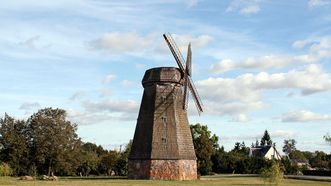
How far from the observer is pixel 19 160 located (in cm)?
6194

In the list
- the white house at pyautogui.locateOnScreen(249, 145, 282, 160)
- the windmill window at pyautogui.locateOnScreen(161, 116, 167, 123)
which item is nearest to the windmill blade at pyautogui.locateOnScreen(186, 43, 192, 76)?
the windmill window at pyautogui.locateOnScreen(161, 116, 167, 123)

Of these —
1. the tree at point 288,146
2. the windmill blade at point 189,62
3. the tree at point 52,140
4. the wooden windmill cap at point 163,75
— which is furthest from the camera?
the tree at point 288,146

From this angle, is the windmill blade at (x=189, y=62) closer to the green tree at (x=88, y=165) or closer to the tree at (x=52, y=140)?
the tree at (x=52, y=140)

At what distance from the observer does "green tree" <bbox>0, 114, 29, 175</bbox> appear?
201ft

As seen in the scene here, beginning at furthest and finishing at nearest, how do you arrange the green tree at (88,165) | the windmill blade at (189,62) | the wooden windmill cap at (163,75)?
the green tree at (88,165) < the windmill blade at (189,62) < the wooden windmill cap at (163,75)

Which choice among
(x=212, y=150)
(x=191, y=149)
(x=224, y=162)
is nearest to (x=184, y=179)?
(x=191, y=149)

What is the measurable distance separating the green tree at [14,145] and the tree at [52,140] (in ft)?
3.46

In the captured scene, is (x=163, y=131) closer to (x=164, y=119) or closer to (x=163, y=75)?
(x=164, y=119)

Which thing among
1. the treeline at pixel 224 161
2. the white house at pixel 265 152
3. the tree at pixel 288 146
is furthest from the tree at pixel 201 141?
the tree at pixel 288 146

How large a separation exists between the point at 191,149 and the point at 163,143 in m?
3.65

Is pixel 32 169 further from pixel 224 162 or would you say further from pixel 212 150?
pixel 224 162

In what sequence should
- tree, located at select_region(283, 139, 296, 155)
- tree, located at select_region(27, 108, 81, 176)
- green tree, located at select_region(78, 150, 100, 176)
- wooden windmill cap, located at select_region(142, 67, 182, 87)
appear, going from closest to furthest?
1. wooden windmill cap, located at select_region(142, 67, 182, 87)
2. tree, located at select_region(27, 108, 81, 176)
3. green tree, located at select_region(78, 150, 100, 176)
4. tree, located at select_region(283, 139, 296, 155)

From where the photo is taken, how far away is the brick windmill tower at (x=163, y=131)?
4809 centimetres

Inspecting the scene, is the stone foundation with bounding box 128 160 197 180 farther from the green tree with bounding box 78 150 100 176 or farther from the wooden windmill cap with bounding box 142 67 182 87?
the green tree with bounding box 78 150 100 176
